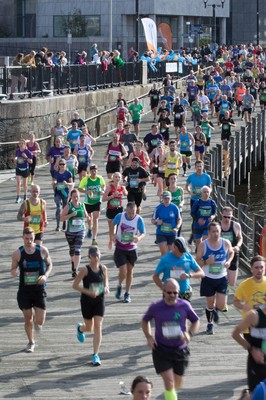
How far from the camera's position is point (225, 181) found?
36.5m

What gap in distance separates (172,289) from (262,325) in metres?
0.98

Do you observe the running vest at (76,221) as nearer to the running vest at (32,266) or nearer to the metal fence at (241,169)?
the metal fence at (241,169)

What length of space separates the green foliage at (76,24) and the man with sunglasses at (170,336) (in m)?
73.0

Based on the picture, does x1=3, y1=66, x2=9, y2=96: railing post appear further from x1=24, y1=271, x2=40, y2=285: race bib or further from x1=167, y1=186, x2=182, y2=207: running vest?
x1=24, y1=271, x2=40, y2=285: race bib

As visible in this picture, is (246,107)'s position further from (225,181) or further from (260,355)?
(260,355)

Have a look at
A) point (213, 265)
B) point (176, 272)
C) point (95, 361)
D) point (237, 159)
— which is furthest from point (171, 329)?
point (237, 159)

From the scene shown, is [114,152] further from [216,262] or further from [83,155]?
[216,262]

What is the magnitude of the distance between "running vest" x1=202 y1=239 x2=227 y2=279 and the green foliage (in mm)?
69374

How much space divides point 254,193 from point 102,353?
2710 cm

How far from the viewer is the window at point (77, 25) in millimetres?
85188

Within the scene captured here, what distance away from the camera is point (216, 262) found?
15867 millimetres

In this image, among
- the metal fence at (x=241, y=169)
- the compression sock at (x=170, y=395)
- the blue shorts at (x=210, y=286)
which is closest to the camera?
the compression sock at (x=170, y=395)

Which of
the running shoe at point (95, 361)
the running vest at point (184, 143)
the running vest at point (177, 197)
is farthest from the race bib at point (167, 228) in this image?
the running vest at point (184, 143)

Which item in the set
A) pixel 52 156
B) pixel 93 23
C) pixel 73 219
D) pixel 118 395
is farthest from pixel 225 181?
pixel 93 23
